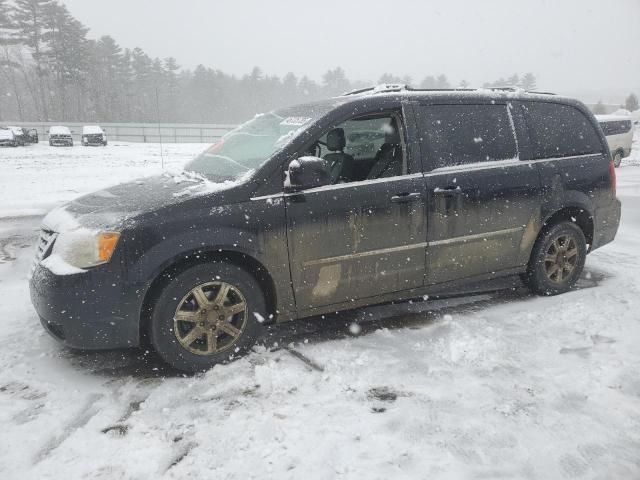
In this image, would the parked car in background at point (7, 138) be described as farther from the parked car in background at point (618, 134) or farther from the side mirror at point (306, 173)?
the side mirror at point (306, 173)

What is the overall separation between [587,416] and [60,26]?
2686 inches

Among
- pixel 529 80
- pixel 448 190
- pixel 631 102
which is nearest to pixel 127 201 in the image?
pixel 448 190

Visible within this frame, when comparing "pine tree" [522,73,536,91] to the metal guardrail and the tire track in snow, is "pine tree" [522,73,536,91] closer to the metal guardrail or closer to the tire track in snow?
the metal guardrail

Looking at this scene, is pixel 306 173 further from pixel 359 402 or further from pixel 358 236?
pixel 359 402

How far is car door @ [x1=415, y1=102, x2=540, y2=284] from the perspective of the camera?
12.3ft

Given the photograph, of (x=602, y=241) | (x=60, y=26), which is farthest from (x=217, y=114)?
(x=602, y=241)

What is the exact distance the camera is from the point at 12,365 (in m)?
3.29

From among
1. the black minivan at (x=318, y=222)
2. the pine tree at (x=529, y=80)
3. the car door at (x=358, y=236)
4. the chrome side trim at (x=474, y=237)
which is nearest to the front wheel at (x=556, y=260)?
the black minivan at (x=318, y=222)

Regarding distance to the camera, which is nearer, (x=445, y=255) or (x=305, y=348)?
(x=305, y=348)

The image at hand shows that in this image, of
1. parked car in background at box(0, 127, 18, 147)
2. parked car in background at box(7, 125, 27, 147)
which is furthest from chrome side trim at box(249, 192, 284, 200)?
parked car in background at box(7, 125, 27, 147)

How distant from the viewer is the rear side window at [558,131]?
433 centimetres

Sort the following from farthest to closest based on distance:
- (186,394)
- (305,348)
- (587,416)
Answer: (305,348)
(186,394)
(587,416)

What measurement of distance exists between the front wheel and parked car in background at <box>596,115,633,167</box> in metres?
15.9

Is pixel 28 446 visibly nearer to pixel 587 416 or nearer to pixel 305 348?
pixel 305 348
